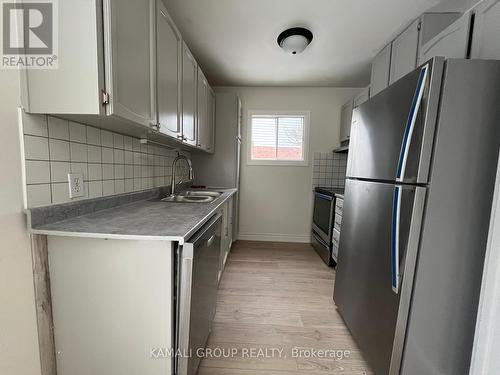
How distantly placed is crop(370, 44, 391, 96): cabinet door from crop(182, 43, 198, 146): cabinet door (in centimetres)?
176

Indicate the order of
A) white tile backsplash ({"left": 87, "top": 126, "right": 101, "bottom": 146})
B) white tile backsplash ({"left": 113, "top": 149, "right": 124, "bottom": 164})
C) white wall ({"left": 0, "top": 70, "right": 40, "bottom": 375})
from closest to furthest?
white wall ({"left": 0, "top": 70, "right": 40, "bottom": 375}) < white tile backsplash ({"left": 87, "top": 126, "right": 101, "bottom": 146}) < white tile backsplash ({"left": 113, "top": 149, "right": 124, "bottom": 164})

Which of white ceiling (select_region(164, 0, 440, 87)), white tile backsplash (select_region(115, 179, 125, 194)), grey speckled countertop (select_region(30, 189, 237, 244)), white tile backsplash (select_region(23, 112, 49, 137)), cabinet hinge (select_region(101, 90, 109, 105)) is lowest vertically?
grey speckled countertop (select_region(30, 189, 237, 244))

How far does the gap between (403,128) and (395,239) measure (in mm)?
541

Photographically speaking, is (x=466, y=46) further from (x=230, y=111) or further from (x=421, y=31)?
(x=230, y=111)

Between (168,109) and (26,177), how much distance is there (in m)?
0.84

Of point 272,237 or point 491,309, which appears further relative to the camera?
point 272,237

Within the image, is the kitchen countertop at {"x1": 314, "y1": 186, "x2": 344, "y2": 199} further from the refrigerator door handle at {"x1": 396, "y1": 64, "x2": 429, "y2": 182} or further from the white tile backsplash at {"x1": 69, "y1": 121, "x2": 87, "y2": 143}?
the white tile backsplash at {"x1": 69, "y1": 121, "x2": 87, "y2": 143}

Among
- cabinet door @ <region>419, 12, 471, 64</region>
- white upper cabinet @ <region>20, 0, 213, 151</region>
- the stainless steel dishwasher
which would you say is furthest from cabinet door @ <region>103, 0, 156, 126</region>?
cabinet door @ <region>419, 12, 471, 64</region>

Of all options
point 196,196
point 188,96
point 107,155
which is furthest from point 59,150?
point 196,196

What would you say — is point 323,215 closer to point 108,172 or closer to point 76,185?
point 108,172

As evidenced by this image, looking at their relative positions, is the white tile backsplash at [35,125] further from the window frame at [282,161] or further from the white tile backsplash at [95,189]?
the window frame at [282,161]

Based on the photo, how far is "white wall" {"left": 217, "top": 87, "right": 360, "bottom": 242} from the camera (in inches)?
130

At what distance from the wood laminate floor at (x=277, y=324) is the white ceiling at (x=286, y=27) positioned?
7.81 ft

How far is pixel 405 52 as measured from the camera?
5.82 feet
